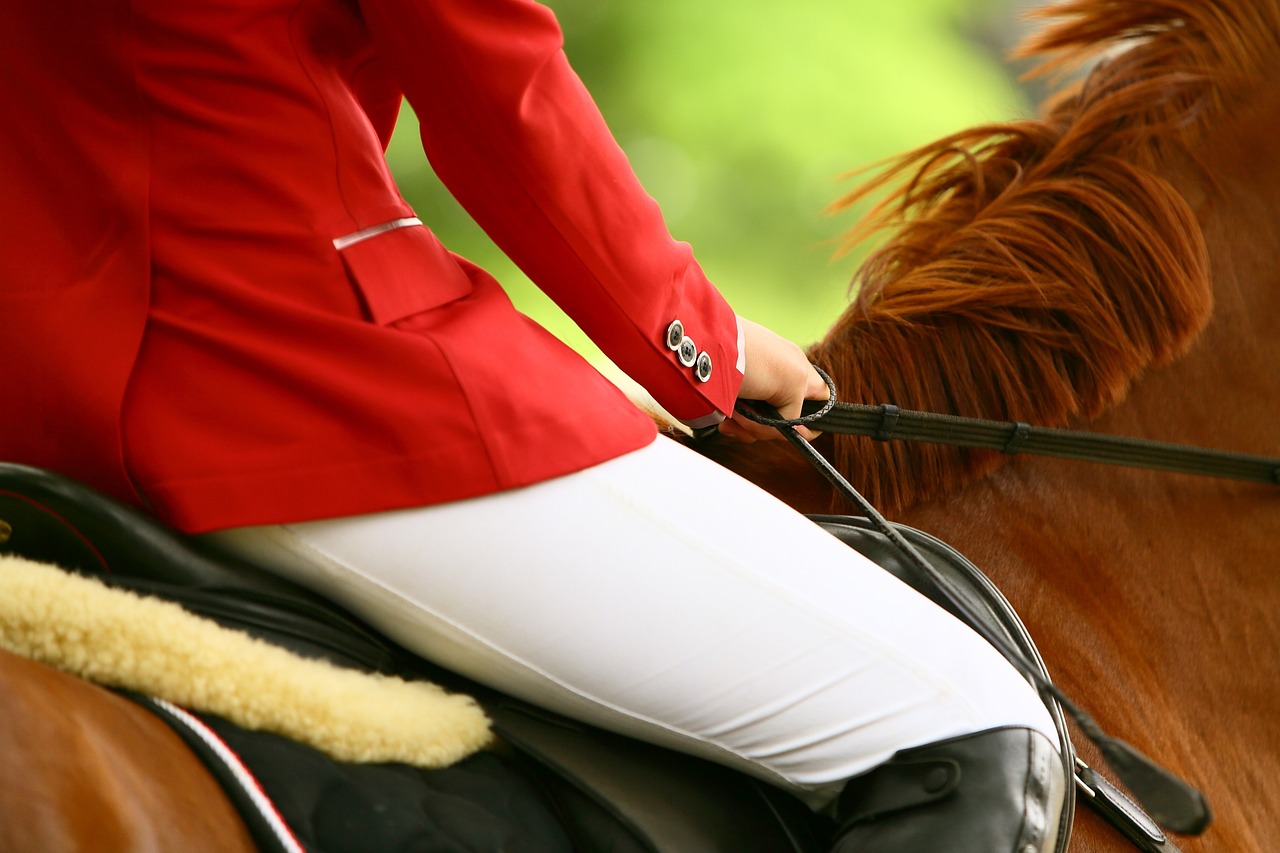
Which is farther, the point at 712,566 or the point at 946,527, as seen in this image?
the point at 946,527

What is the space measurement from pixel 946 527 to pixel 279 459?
0.65 metres

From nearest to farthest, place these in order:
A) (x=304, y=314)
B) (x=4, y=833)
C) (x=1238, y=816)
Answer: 1. (x=4, y=833)
2. (x=304, y=314)
3. (x=1238, y=816)

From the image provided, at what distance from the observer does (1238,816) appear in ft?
3.25

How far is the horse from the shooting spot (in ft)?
3.34

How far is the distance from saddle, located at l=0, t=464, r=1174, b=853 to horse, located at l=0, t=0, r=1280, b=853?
14.5 inches

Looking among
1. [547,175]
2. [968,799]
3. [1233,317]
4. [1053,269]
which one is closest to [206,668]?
[547,175]

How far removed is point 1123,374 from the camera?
106cm

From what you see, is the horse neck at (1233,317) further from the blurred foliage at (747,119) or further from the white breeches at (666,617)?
the blurred foliage at (747,119)

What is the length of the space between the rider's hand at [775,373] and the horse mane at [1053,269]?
0.13m

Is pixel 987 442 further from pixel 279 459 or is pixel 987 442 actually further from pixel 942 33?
pixel 942 33

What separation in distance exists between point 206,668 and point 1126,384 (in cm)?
87

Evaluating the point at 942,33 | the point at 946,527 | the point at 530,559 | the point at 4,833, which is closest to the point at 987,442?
the point at 946,527

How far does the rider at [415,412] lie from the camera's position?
2.10ft

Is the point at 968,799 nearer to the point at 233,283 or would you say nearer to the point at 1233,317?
the point at 233,283
